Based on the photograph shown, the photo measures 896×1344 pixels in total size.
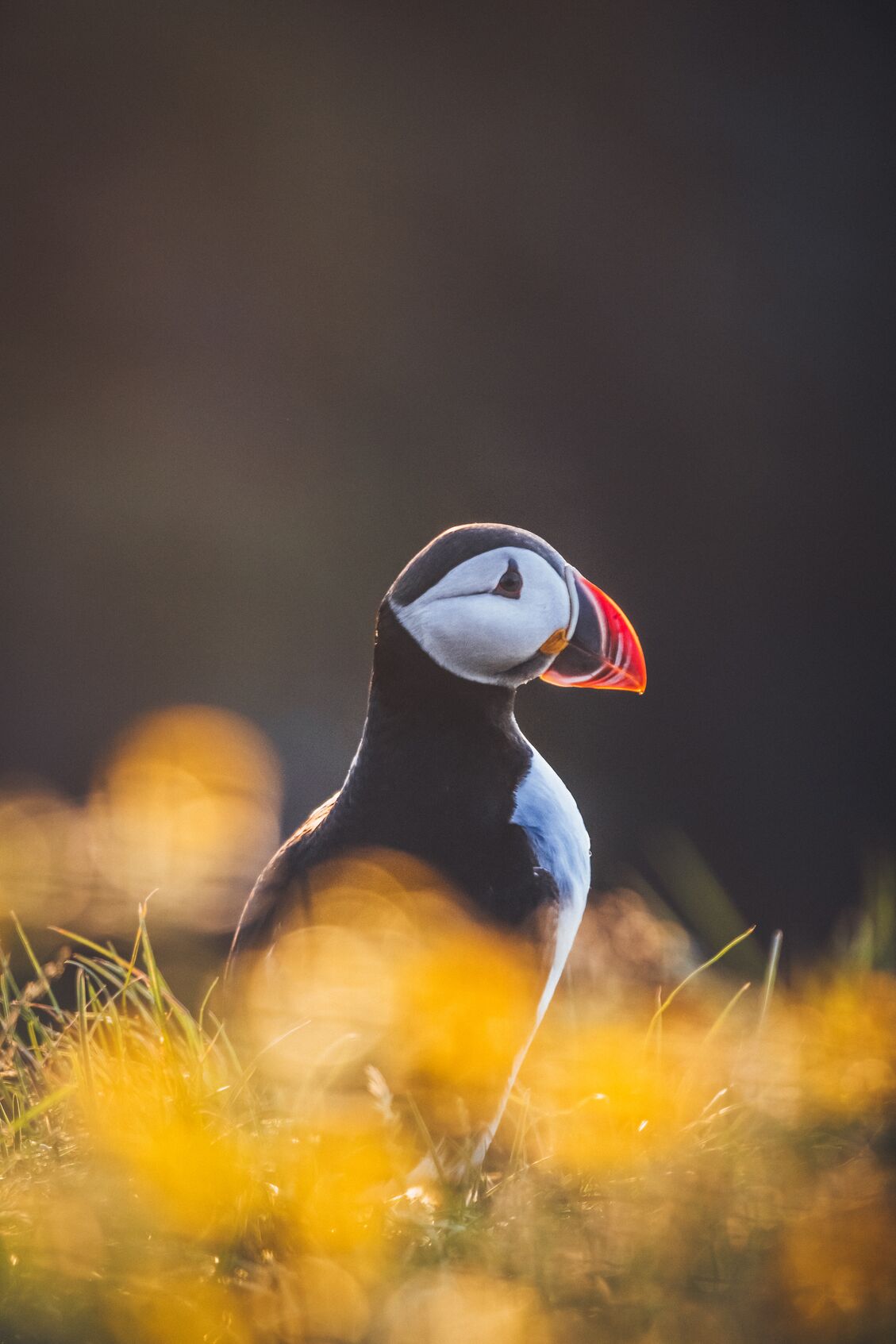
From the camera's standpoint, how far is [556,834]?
206 centimetres

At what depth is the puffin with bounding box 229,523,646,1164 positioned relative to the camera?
1.94 metres

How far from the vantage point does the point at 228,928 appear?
3.91 metres

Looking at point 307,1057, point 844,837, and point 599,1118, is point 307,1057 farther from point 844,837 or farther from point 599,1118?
point 844,837

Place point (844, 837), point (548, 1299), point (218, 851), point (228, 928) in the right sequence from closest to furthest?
1. point (548, 1299)
2. point (228, 928)
3. point (218, 851)
4. point (844, 837)

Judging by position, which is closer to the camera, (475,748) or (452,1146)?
(452,1146)

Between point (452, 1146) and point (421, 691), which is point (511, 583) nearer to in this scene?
point (421, 691)

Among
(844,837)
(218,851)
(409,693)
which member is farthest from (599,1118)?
(844,837)

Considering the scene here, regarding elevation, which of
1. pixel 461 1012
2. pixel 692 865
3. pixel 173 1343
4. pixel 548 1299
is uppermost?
pixel 173 1343

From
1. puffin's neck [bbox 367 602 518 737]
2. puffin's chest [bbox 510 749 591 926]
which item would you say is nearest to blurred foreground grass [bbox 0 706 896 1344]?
puffin's chest [bbox 510 749 591 926]

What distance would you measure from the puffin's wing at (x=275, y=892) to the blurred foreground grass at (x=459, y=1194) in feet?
0.60

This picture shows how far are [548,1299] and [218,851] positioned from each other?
3.70 metres

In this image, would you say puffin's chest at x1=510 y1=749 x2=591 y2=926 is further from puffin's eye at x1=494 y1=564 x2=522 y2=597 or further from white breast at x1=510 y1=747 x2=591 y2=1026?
puffin's eye at x1=494 y1=564 x2=522 y2=597

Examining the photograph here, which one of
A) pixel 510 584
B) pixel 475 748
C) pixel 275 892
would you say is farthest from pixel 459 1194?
pixel 510 584

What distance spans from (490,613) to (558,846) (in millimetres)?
403
